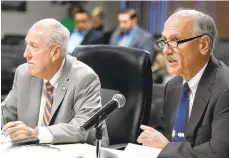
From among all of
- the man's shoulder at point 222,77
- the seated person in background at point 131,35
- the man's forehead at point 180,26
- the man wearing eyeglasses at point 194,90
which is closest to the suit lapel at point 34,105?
the man wearing eyeglasses at point 194,90

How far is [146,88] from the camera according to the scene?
2.26 metres

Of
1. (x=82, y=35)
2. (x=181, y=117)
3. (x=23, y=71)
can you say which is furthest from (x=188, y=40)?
(x=82, y=35)

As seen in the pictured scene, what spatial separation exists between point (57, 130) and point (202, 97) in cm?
62

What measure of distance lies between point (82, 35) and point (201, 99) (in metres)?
4.17

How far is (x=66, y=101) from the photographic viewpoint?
79.7 inches

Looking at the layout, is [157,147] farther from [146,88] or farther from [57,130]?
[146,88]

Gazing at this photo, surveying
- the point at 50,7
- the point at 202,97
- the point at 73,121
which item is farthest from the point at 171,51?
the point at 50,7

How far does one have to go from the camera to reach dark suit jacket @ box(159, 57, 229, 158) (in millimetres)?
1554

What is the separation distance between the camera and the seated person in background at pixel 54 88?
1.99m

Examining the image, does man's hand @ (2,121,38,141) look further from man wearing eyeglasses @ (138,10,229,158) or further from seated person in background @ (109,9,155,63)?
seated person in background @ (109,9,155,63)

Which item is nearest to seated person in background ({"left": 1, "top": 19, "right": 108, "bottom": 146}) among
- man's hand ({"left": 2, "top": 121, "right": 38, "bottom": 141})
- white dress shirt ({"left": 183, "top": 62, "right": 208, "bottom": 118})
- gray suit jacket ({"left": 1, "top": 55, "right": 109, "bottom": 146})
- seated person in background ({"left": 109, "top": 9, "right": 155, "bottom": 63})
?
gray suit jacket ({"left": 1, "top": 55, "right": 109, "bottom": 146})

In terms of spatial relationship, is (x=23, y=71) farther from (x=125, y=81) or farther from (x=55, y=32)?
(x=125, y=81)

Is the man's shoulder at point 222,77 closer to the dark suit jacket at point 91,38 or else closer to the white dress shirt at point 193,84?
the white dress shirt at point 193,84

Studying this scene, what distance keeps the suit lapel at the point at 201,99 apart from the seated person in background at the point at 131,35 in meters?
3.42
